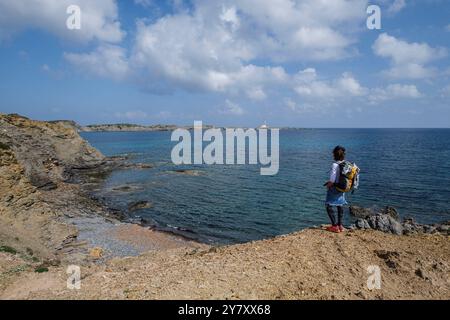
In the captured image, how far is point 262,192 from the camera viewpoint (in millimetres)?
39531

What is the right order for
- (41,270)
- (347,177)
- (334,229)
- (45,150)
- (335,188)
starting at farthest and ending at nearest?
(45,150), (334,229), (335,188), (347,177), (41,270)

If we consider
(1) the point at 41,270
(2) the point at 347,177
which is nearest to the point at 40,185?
(1) the point at 41,270

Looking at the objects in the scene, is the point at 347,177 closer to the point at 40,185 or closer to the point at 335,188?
the point at 335,188

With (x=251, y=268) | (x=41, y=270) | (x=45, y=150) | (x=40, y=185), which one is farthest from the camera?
(x=45, y=150)

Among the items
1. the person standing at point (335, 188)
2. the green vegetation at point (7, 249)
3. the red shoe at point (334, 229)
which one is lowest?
the green vegetation at point (7, 249)

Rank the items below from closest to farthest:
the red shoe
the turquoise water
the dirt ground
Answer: the dirt ground, the red shoe, the turquoise water

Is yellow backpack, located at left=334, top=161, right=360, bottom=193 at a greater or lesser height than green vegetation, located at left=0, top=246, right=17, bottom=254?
greater

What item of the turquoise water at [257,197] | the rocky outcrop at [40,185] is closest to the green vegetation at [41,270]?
the rocky outcrop at [40,185]

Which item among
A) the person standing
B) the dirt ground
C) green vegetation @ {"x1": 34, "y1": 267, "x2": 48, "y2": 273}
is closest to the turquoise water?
the person standing

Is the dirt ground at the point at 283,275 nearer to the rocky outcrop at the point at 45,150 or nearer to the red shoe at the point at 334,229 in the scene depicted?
the red shoe at the point at 334,229

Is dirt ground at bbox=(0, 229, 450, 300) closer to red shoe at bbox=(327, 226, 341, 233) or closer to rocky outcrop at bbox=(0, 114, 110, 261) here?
red shoe at bbox=(327, 226, 341, 233)
